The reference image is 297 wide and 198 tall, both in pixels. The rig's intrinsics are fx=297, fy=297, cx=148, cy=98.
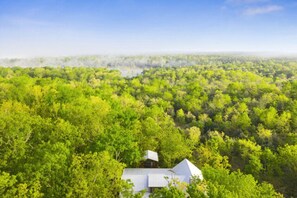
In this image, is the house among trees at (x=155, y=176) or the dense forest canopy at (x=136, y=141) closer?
the dense forest canopy at (x=136, y=141)

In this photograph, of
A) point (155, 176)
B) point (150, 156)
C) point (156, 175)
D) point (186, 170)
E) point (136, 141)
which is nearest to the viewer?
point (155, 176)

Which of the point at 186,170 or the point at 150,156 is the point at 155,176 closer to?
the point at 186,170

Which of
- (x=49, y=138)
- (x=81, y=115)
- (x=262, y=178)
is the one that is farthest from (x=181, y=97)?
(x=49, y=138)

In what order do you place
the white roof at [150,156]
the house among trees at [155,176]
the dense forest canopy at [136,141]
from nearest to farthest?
the dense forest canopy at [136,141], the house among trees at [155,176], the white roof at [150,156]

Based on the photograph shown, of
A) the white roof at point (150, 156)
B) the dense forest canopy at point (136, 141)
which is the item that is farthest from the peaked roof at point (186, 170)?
the dense forest canopy at point (136, 141)

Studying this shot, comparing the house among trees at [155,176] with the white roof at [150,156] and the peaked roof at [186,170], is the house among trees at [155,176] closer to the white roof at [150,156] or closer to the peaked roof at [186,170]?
the peaked roof at [186,170]

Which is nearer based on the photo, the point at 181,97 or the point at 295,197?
the point at 295,197

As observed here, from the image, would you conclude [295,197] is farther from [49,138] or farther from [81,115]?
[49,138]

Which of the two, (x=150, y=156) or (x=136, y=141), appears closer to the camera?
(x=150, y=156)

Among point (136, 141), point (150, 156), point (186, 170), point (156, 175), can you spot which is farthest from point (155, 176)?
point (136, 141)
